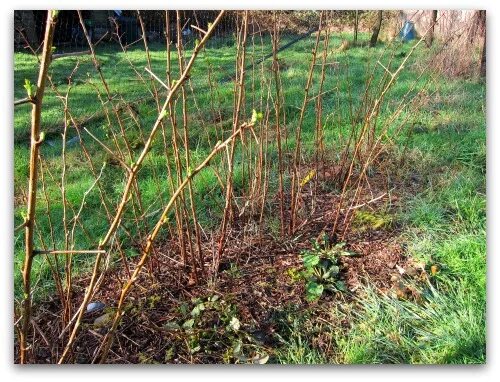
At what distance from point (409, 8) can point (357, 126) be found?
2.25ft

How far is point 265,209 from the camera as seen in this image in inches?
89.7

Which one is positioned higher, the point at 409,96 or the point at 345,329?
the point at 409,96

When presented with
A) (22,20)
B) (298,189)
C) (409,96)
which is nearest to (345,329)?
(298,189)

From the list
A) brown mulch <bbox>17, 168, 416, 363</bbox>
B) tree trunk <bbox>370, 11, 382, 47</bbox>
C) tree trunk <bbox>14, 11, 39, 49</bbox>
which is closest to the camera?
brown mulch <bbox>17, 168, 416, 363</bbox>

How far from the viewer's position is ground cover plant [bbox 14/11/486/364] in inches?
69.9

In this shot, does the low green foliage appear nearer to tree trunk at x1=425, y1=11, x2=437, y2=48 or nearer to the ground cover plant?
the ground cover plant

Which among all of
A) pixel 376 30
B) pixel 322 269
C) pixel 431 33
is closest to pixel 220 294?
pixel 322 269

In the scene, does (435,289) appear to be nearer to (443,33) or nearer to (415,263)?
(415,263)

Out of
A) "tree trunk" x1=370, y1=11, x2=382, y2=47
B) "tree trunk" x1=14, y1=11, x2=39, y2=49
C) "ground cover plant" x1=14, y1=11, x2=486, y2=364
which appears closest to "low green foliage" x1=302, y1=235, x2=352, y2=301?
"ground cover plant" x1=14, y1=11, x2=486, y2=364

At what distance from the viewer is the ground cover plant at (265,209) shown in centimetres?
178

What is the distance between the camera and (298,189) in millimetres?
2215

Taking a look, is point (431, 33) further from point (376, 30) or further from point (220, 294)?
point (220, 294)

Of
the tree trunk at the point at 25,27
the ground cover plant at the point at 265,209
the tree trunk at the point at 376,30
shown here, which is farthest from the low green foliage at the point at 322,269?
the tree trunk at the point at 25,27

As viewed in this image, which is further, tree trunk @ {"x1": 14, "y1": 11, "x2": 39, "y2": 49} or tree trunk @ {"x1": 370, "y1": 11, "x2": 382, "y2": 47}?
tree trunk @ {"x1": 370, "y1": 11, "x2": 382, "y2": 47}
